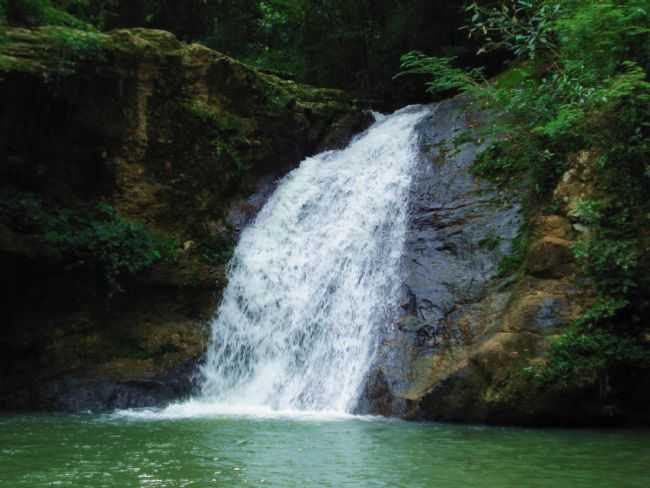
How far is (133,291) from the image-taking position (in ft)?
40.9

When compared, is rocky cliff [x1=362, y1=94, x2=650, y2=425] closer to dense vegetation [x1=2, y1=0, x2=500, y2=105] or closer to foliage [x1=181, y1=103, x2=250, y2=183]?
foliage [x1=181, y1=103, x2=250, y2=183]

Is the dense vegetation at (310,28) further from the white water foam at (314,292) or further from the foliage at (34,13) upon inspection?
the white water foam at (314,292)

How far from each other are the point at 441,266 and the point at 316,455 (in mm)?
4711

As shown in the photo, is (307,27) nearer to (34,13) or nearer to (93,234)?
(34,13)

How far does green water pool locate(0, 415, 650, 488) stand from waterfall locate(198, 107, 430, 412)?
1.78 metres

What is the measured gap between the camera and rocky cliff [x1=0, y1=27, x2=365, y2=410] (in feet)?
38.6

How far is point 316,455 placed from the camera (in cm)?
629

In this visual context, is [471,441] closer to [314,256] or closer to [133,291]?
[314,256]

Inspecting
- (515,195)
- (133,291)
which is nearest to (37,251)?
(133,291)

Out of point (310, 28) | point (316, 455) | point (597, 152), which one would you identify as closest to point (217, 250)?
point (597, 152)

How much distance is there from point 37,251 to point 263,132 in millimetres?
5012

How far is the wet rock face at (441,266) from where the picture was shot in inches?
371

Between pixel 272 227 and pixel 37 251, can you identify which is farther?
pixel 272 227

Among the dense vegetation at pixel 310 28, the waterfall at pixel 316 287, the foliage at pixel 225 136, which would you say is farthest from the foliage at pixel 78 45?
the waterfall at pixel 316 287
